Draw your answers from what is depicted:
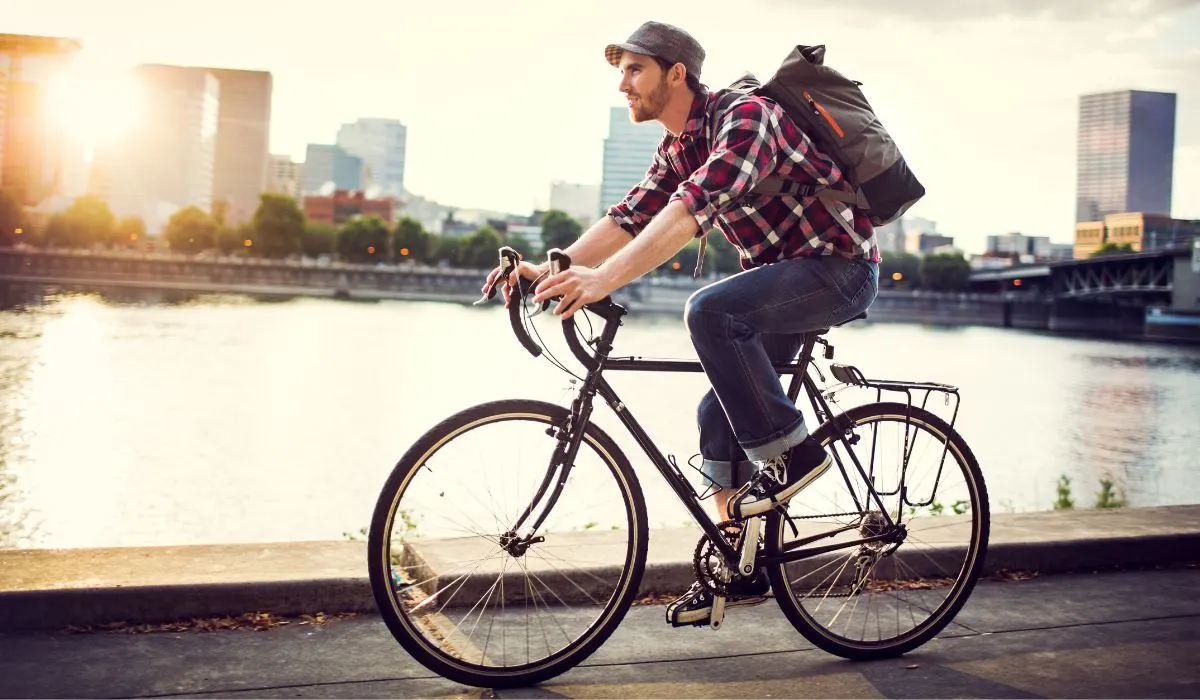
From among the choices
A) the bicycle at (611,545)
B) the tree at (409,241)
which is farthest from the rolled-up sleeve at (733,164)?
the tree at (409,241)

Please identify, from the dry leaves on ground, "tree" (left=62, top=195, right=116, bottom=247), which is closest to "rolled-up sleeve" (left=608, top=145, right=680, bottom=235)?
the dry leaves on ground

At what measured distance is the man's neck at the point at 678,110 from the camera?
10.1ft

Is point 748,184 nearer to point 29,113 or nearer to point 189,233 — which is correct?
point 189,233

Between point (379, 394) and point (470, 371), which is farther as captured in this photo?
point (470, 371)

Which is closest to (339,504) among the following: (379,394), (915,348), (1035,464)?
(1035,464)

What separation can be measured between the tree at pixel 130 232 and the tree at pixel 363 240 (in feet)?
95.0

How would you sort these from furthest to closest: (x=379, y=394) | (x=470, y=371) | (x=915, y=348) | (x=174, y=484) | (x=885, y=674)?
1. (x=915, y=348)
2. (x=470, y=371)
3. (x=379, y=394)
4. (x=174, y=484)
5. (x=885, y=674)

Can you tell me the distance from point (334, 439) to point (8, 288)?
81317 millimetres

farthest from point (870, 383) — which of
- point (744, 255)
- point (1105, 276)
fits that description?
point (1105, 276)

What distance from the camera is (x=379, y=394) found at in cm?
3209

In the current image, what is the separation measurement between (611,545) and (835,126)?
1757 millimetres

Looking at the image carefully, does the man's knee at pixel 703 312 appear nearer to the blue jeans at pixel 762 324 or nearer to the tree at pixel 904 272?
the blue jeans at pixel 762 324

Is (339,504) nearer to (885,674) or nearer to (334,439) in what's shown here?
(334,439)

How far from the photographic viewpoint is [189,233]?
12825 centimetres
